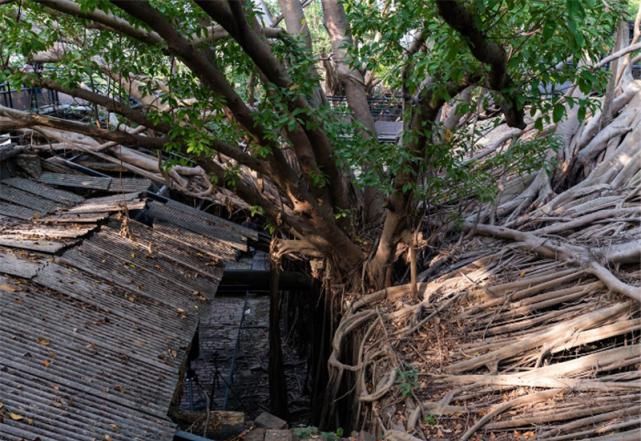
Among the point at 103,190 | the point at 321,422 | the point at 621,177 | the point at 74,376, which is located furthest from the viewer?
the point at 103,190

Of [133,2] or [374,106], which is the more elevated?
[374,106]

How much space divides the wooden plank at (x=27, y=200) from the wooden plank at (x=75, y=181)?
84 cm

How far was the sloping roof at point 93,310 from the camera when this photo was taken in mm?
3826

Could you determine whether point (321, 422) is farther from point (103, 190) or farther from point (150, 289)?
point (103, 190)

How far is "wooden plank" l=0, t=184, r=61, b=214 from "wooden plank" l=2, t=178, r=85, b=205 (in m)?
0.11

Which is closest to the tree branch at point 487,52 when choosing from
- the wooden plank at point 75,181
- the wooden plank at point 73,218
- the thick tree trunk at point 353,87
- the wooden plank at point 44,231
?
the thick tree trunk at point 353,87

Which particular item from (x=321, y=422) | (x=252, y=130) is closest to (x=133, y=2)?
(x=252, y=130)

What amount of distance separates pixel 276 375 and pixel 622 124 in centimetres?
547

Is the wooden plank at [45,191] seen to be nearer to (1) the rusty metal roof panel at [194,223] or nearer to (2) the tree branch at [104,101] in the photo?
(1) the rusty metal roof panel at [194,223]

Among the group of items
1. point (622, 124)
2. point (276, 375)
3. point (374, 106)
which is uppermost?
point (374, 106)

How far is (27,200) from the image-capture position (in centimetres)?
753

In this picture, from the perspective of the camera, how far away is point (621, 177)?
7.40m

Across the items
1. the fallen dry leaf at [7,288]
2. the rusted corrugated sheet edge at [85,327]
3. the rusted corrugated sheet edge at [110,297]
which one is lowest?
the rusted corrugated sheet edge at [85,327]

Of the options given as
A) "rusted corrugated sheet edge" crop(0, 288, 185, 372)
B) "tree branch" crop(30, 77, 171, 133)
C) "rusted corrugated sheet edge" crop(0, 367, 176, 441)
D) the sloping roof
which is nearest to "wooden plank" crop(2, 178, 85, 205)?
the sloping roof
